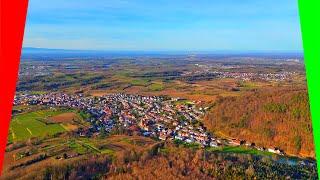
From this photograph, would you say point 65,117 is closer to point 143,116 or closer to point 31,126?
point 31,126

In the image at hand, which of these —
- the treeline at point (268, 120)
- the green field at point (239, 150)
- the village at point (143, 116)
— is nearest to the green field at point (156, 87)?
the village at point (143, 116)

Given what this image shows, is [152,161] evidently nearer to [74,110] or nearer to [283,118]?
[283,118]

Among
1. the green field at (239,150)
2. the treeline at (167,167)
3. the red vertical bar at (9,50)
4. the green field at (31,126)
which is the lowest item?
the green field at (239,150)

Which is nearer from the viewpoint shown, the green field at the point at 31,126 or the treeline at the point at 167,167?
the treeline at the point at 167,167

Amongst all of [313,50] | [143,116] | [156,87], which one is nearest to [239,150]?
[143,116]

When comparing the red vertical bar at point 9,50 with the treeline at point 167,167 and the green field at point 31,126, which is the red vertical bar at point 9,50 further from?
the green field at point 31,126

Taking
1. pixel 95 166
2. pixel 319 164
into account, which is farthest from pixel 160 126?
pixel 319 164
